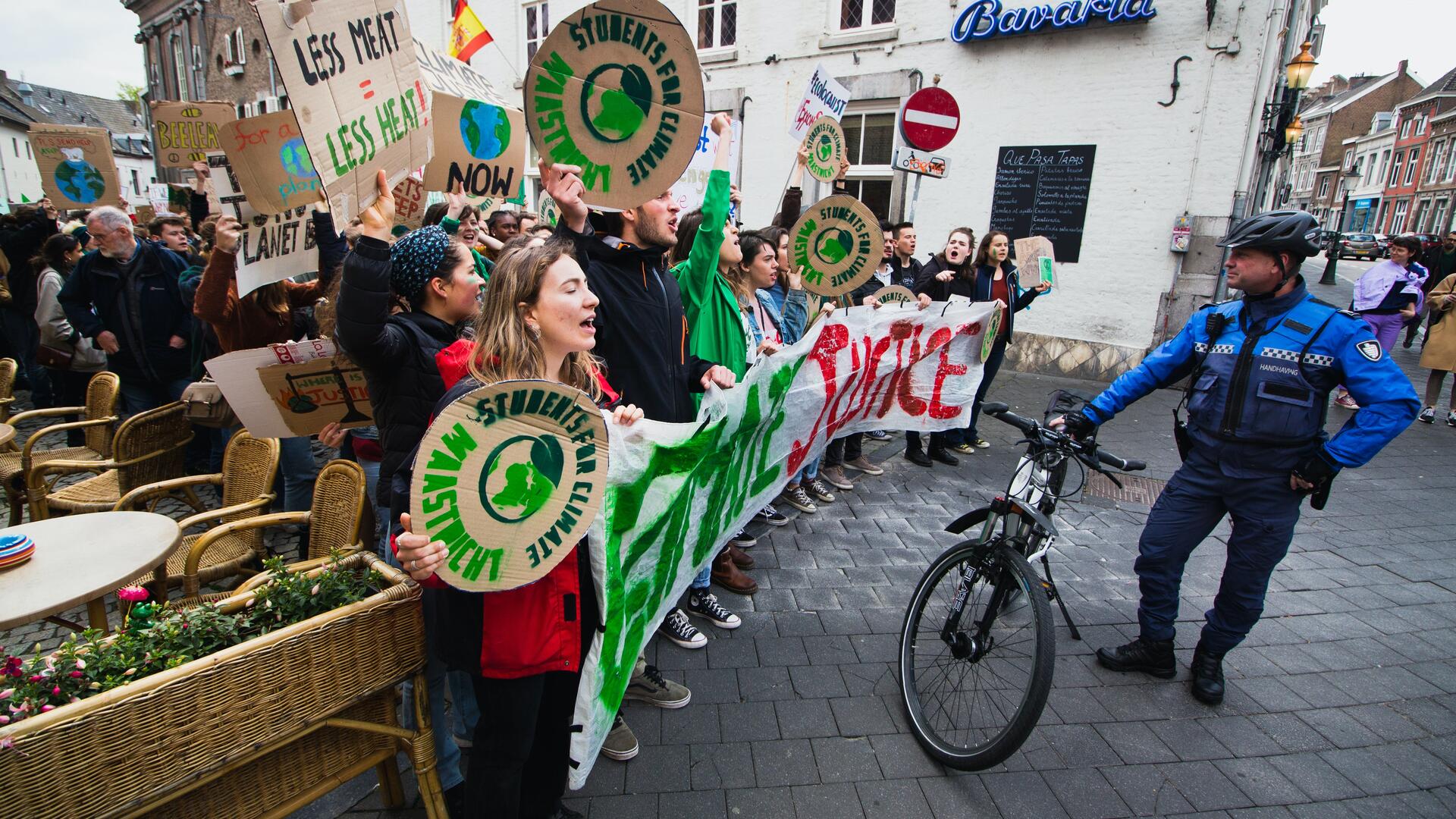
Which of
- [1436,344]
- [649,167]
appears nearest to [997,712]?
[649,167]

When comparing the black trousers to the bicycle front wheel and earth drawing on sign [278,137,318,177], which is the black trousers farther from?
earth drawing on sign [278,137,318,177]

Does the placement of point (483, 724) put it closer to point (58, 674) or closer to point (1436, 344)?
point (58, 674)

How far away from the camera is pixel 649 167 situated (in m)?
2.48

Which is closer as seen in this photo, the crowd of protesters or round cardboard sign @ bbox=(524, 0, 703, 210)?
the crowd of protesters

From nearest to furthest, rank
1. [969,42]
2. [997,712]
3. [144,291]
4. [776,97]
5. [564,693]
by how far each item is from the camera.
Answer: [564,693]
[997,712]
[144,291]
[969,42]
[776,97]

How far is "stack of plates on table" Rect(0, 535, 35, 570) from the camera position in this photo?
2439 millimetres

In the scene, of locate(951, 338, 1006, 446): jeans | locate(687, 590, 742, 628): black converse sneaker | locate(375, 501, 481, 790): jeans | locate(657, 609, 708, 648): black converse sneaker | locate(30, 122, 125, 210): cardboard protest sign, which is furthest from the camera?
locate(30, 122, 125, 210): cardboard protest sign

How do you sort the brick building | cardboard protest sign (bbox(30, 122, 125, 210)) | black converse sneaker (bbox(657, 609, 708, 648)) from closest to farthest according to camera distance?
1. black converse sneaker (bbox(657, 609, 708, 648))
2. cardboard protest sign (bbox(30, 122, 125, 210))
3. the brick building

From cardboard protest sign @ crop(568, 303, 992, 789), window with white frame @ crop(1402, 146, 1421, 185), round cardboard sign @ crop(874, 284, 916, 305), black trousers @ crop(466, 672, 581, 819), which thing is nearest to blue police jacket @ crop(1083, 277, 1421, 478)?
cardboard protest sign @ crop(568, 303, 992, 789)

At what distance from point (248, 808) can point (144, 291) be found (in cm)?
469

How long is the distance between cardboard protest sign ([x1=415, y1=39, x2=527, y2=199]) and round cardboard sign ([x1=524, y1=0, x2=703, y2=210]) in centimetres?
181

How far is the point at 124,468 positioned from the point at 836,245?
4415 mm

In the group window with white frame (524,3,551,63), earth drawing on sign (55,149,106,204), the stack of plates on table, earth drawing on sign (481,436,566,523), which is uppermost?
window with white frame (524,3,551,63)

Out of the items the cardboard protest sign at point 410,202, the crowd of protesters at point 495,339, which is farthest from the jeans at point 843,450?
the cardboard protest sign at point 410,202
